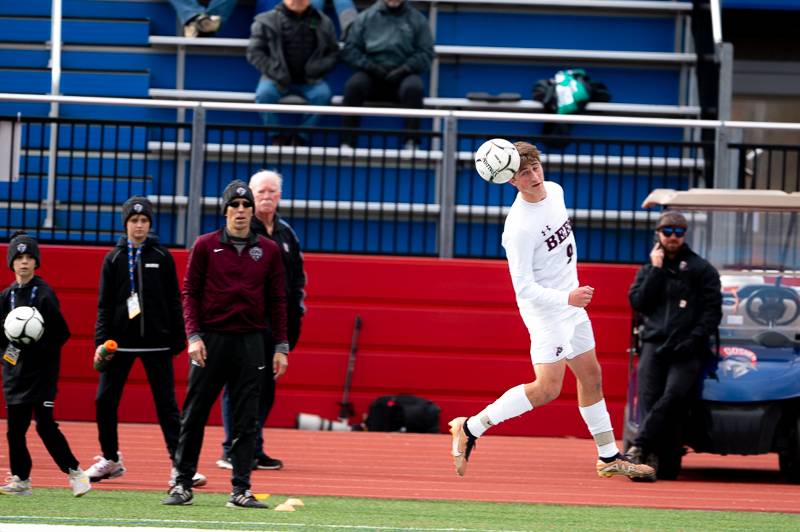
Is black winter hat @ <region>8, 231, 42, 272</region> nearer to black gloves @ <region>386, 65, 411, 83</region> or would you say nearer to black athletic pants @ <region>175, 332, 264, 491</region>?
black athletic pants @ <region>175, 332, 264, 491</region>

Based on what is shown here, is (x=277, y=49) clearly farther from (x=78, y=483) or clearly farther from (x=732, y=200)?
(x=78, y=483)

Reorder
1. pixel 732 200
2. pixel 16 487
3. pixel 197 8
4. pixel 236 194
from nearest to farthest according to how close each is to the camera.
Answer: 1. pixel 236 194
2. pixel 16 487
3. pixel 732 200
4. pixel 197 8

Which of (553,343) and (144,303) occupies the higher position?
(144,303)

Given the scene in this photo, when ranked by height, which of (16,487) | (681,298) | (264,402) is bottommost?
(16,487)

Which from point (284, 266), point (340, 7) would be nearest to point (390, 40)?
point (340, 7)

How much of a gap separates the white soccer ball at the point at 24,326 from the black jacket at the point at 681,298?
4.40 meters

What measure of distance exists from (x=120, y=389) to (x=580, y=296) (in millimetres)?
3332

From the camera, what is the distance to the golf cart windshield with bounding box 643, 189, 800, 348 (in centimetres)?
1198

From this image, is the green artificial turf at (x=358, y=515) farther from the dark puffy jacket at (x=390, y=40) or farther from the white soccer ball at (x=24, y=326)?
the dark puffy jacket at (x=390, y=40)

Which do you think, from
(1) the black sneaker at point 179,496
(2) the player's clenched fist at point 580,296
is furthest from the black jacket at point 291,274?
(2) the player's clenched fist at point 580,296

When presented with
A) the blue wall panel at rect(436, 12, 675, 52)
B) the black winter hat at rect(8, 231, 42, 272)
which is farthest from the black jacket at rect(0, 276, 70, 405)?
the blue wall panel at rect(436, 12, 675, 52)

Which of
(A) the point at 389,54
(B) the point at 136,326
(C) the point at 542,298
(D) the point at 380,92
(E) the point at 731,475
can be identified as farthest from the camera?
(D) the point at 380,92

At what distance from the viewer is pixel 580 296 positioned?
976 centimetres

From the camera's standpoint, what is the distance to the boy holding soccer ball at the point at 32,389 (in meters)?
9.97
